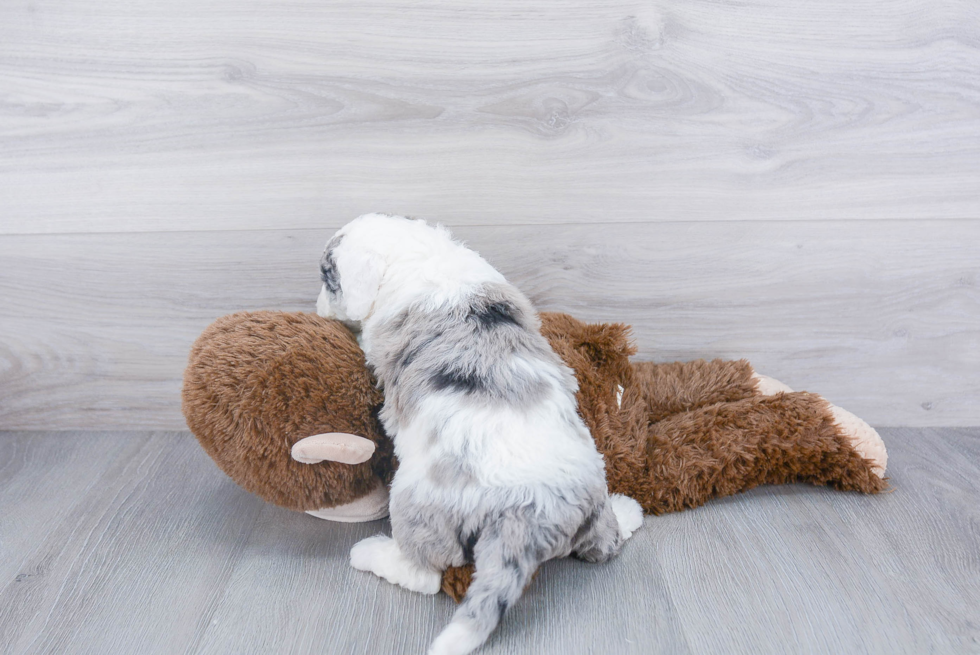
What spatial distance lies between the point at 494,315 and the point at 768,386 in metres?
0.77

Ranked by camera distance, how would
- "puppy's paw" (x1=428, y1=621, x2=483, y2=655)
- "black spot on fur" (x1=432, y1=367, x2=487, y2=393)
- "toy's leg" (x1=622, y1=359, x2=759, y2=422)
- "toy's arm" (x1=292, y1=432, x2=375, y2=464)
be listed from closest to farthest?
"puppy's paw" (x1=428, y1=621, x2=483, y2=655) → "black spot on fur" (x1=432, y1=367, x2=487, y2=393) → "toy's arm" (x1=292, y1=432, x2=375, y2=464) → "toy's leg" (x1=622, y1=359, x2=759, y2=422)

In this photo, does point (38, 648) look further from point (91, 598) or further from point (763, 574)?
point (763, 574)

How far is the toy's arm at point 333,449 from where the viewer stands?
1.17 m

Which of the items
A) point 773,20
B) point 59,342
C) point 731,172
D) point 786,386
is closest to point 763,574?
point 786,386

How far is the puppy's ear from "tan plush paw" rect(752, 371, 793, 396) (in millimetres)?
917

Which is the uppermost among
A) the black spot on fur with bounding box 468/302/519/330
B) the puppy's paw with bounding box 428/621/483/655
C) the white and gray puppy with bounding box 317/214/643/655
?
the black spot on fur with bounding box 468/302/519/330

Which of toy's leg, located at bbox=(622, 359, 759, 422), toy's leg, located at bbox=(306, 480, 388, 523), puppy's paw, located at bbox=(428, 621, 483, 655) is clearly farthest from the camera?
toy's leg, located at bbox=(622, 359, 759, 422)

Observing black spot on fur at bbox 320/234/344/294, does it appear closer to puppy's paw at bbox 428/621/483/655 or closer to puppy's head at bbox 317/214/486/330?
puppy's head at bbox 317/214/486/330

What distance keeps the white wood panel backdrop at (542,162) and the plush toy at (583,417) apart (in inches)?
7.6

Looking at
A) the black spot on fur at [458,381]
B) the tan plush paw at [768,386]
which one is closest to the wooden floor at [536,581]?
the tan plush paw at [768,386]

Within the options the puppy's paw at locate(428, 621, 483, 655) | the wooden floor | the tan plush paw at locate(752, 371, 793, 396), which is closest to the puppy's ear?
the wooden floor

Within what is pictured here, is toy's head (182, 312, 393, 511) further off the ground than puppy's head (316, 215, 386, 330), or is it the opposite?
puppy's head (316, 215, 386, 330)

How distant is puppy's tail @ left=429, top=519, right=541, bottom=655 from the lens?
3.09 ft

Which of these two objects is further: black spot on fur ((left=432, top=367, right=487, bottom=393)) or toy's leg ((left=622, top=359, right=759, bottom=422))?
toy's leg ((left=622, top=359, right=759, bottom=422))
